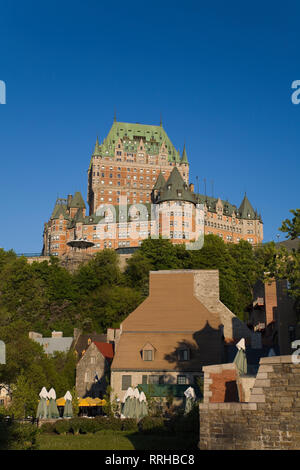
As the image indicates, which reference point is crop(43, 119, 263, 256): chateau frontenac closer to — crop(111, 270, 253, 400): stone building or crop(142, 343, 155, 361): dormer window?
crop(111, 270, 253, 400): stone building

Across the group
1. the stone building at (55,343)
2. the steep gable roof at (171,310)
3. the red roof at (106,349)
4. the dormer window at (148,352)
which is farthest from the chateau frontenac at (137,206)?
the dormer window at (148,352)

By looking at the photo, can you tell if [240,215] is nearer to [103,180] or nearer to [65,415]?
[103,180]

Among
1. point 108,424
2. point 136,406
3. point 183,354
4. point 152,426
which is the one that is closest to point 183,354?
point 183,354

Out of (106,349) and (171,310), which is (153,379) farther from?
(106,349)

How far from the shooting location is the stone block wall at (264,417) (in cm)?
1638

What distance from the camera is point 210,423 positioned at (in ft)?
56.5

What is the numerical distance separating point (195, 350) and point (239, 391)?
87.8 feet

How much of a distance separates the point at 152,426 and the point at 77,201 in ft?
426

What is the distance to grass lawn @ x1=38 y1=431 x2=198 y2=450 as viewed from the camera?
2403cm

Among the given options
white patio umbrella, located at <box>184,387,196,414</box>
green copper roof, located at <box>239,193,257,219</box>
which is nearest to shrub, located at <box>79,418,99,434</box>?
white patio umbrella, located at <box>184,387,196,414</box>

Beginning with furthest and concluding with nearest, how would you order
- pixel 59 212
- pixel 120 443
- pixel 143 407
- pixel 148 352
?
pixel 59 212 → pixel 148 352 → pixel 143 407 → pixel 120 443

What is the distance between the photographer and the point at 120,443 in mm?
25906

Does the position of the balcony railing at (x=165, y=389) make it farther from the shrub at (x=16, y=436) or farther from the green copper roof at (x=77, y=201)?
the green copper roof at (x=77, y=201)
